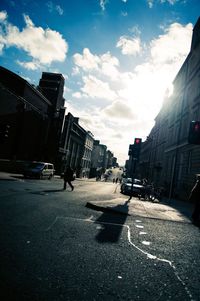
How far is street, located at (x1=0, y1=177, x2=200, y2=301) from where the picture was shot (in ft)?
9.84

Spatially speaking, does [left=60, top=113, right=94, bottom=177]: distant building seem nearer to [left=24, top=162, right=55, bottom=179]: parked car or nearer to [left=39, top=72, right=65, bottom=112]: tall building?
[left=39, top=72, right=65, bottom=112]: tall building

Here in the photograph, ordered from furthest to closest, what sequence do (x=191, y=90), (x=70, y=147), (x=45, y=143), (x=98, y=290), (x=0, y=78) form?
(x=70, y=147) → (x=45, y=143) → (x=0, y=78) → (x=191, y=90) → (x=98, y=290)

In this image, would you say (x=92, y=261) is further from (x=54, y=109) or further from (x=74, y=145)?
(x=74, y=145)

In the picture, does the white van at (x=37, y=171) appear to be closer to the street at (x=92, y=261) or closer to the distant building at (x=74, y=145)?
the street at (x=92, y=261)

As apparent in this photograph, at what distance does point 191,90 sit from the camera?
26.6m

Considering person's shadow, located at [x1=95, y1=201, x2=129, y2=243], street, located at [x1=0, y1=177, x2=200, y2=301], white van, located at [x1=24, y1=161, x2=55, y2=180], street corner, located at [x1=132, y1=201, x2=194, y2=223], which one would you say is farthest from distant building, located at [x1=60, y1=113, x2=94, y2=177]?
street, located at [x1=0, y1=177, x2=200, y2=301]

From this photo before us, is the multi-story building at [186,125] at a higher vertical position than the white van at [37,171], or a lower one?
higher

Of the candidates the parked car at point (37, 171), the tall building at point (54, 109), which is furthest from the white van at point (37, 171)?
the tall building at point (54, 109)

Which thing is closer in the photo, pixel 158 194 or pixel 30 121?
pixel 158 194

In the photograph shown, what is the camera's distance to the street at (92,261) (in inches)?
118

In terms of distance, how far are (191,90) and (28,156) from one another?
26043 mm

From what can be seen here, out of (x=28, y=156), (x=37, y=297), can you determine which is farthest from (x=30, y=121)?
(x=37, y=297)

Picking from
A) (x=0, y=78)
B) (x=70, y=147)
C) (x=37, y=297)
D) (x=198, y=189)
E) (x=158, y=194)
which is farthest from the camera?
(x=70, y=147)

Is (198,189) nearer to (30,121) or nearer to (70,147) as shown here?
(30,121)
